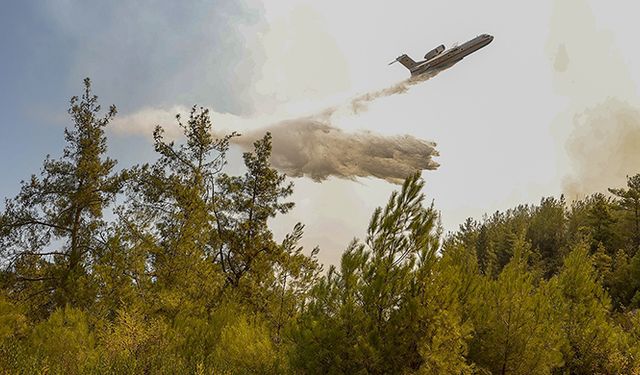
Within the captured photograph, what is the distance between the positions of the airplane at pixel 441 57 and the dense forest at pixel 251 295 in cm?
1964

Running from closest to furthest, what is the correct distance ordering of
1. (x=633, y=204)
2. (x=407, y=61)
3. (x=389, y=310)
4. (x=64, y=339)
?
(x=389, y=310) → (x=64, y=339) → (x=407, y=61) → (x=633, y=204)

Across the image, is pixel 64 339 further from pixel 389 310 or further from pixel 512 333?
pixel 512 333

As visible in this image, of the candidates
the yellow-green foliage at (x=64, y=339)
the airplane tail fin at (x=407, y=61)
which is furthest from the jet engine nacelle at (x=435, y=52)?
the yellow-green foliage at (x=64, y=339)

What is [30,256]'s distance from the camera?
909 inches

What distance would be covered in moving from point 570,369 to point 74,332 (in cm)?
1668

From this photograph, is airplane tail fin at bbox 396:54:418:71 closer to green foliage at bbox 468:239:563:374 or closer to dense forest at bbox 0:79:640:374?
dense forest at bbox 0:79:640:374

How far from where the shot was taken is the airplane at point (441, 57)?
36750mm

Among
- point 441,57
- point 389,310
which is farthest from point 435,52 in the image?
point 389,310

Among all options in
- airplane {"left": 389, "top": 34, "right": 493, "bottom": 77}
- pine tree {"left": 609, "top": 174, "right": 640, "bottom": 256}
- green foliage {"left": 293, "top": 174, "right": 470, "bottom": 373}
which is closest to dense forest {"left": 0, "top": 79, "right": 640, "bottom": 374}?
green foliage {"left": 293, "top": 174, "right": 470, "bottom": 373}

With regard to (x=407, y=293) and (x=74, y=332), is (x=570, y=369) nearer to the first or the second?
(x=407, y=293)

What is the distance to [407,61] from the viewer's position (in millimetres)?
40531

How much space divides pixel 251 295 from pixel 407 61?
2630 centimetres

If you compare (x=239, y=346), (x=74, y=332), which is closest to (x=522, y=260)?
(x=239, y=346)

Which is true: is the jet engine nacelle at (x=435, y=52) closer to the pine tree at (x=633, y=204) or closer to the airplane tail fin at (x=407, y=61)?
the airplane tail fin at (x=407, y=61)
